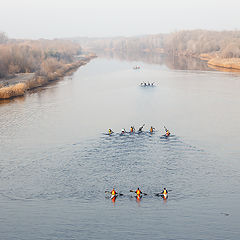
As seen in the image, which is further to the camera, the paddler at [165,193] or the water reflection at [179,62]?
the water reflection at [179,62]

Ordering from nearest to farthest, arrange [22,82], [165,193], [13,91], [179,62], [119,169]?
[165,193]
[119,169]
[13,91]
[22,82]
[179,62]

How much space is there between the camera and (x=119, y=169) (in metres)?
27.8

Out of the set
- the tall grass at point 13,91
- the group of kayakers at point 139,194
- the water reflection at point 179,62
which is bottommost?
the group of kayakers at point 139,194

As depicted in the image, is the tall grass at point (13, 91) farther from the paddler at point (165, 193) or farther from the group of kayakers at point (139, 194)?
the paddler at point (165, 193)

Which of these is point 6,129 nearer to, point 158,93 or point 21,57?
point 158,93

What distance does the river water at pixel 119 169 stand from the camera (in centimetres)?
2056

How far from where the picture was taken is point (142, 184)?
83.7 ft

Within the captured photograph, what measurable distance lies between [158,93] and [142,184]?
36637 millimetres

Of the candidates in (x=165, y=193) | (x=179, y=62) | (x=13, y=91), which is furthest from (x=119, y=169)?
(x=179, y=62)

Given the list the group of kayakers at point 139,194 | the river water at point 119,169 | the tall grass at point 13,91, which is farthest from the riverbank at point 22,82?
the group of kayakers at point 139,194

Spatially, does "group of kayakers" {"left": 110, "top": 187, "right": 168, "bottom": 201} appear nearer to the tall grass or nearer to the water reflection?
the tall grass

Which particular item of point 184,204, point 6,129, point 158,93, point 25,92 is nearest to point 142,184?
point 184,204

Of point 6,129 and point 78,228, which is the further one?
point 6,129

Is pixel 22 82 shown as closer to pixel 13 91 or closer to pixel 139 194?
pixel 13 91
